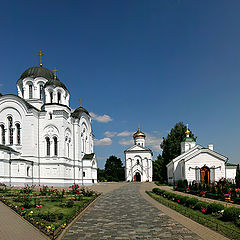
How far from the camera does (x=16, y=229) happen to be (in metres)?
9.17

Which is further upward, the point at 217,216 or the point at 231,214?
the point at 231,214

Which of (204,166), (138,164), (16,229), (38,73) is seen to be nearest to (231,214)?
(16,229)

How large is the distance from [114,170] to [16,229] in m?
58.8

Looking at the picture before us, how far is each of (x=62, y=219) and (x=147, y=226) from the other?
3.27 m

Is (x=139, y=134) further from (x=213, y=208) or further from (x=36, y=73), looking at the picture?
(x=213, y=208)

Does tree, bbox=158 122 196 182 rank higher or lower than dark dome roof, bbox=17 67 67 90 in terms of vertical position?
lower

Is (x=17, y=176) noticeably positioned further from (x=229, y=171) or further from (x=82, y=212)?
(x=229, y=171)

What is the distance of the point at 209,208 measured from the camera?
→ 12.0m

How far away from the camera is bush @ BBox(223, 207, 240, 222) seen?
33.5 feet

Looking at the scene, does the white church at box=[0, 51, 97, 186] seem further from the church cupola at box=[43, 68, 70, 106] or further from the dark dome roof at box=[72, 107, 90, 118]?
the dark dome roof at box=[72, 107, 90, 118]

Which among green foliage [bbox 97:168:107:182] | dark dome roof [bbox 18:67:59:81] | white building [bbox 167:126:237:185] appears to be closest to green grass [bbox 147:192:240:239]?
white building [bbox 167:126:237:185]

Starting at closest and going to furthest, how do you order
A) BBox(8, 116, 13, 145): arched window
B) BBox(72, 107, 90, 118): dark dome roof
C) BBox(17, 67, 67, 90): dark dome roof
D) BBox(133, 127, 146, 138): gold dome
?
BBox(8, 116, 13, 145): arched window, BBox(17, 67, 67, 90): dark dome roof, BBox(72, 107, 90, 118): dark dome roof, BBox(133, 127, 146, 138): gold dome

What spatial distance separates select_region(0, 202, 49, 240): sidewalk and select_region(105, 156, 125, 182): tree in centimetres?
5510

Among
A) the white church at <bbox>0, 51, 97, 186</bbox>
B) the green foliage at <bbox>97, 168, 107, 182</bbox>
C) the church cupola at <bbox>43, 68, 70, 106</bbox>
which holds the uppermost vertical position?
the church cupola at <bbox>43, 68, 70, 106</bbox>
